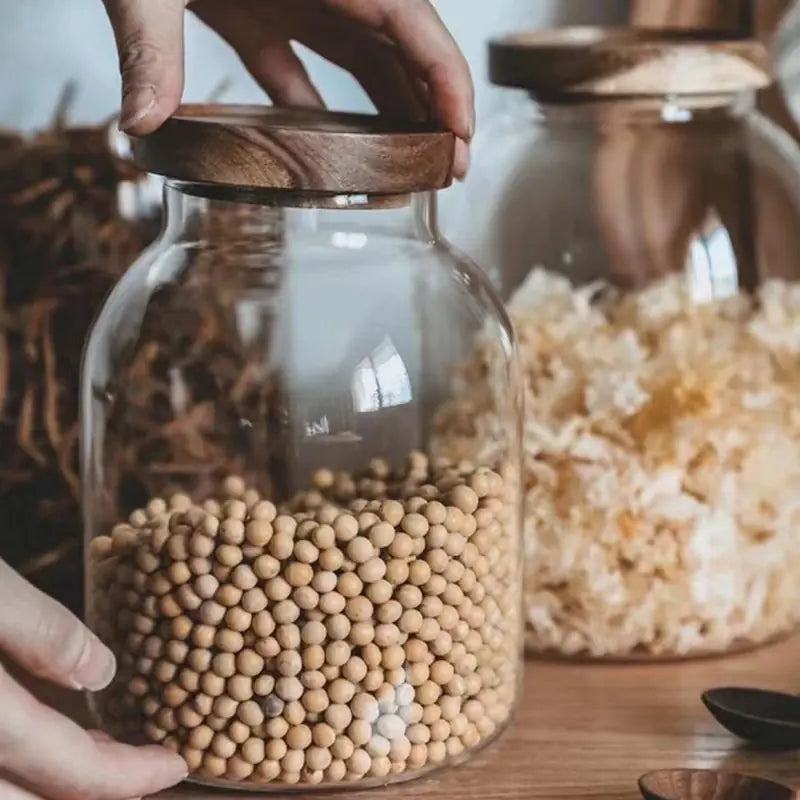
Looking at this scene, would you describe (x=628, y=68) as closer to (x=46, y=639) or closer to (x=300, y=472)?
(x=300, y=472)

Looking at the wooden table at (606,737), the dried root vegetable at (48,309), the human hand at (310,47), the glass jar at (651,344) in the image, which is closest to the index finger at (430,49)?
the human hand at (310,47)

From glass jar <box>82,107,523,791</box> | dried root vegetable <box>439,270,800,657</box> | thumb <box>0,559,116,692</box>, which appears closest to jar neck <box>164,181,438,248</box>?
glass jar <box>82,107,523,791</box>

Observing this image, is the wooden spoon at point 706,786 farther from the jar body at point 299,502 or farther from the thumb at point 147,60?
the thumb at point 147,60

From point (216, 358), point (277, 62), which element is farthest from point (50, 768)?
point (277, 62)

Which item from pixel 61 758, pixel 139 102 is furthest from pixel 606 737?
pixel 139 102

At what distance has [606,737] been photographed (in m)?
0.82

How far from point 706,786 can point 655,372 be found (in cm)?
27

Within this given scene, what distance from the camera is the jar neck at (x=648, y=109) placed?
0.94 m

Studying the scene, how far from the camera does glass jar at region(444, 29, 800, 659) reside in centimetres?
89

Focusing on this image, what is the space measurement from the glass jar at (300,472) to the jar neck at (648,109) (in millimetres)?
170

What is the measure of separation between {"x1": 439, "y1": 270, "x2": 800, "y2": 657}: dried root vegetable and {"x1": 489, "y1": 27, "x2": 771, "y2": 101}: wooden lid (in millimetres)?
131

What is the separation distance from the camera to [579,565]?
0.90 meters

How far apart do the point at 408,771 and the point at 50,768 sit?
0.63 ft

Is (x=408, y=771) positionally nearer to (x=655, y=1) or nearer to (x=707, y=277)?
(x=707, y=277)
